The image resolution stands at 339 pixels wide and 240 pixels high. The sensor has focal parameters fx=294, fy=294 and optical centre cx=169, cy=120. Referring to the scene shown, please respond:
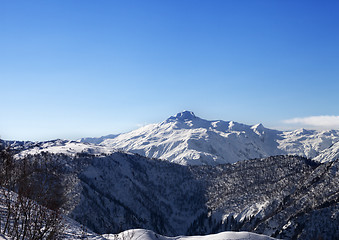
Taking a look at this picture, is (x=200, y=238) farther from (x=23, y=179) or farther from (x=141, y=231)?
(x=23, y=179)

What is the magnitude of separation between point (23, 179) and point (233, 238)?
48.2 meters

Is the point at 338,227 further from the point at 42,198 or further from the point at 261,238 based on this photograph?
the point at 42,198

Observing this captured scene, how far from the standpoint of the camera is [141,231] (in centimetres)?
5072

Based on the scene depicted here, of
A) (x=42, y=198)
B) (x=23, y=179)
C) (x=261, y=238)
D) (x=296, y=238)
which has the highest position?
(x=23, y=179)

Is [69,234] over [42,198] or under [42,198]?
under

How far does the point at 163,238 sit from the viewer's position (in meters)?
55.7

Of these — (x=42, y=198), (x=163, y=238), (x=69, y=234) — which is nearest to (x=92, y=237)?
(x=69, y=234)

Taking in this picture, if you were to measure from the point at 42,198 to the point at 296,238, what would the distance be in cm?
21892

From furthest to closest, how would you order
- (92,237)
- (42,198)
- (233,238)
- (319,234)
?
(319,234), (233,238), (92,237), (42,198)

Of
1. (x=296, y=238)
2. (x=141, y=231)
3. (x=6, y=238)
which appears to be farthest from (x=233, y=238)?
(x=296, y=238)

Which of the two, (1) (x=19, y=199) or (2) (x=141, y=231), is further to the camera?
(2) (x=141, y=231)

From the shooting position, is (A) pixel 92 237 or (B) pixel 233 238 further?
(B) pixel 233 238

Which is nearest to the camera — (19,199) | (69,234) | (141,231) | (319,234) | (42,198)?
(19,199)

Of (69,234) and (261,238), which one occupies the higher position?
(69,234)
